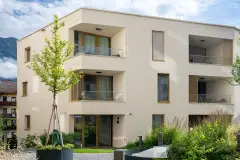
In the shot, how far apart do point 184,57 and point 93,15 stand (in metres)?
6.94

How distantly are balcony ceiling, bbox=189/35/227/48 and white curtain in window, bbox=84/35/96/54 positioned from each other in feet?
22.5

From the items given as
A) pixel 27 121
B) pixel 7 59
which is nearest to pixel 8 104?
pixel 27 121

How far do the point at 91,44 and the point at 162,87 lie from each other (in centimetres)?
526

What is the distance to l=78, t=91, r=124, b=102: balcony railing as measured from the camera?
24.6m

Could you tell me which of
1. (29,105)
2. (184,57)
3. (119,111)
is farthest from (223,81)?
(29,105)

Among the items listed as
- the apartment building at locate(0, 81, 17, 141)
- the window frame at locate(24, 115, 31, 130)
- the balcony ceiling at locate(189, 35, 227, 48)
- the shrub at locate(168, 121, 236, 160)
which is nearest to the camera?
the shrub at locate(168, 121, 236, 160)

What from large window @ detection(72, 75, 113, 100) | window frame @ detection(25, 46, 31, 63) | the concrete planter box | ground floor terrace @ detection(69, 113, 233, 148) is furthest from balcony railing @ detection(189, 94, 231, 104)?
the concrete planter box

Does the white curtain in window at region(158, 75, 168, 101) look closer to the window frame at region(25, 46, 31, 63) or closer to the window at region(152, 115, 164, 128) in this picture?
the window at region(152, 115, 164, 128)

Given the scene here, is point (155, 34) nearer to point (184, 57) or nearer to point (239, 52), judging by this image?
point (184, 57)

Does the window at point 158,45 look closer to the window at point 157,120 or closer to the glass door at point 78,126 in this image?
the window at point 157,120

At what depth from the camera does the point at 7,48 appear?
543 ft

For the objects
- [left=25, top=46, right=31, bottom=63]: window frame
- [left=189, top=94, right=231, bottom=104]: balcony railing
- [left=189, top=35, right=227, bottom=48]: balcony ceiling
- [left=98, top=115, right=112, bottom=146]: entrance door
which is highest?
[left=189, top=35, right=227, bottom=48]: balcony ceiling

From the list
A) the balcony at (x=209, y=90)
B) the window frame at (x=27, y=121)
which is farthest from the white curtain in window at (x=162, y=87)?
the window frame at (x=27, y=121)

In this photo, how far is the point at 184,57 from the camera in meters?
27.5
